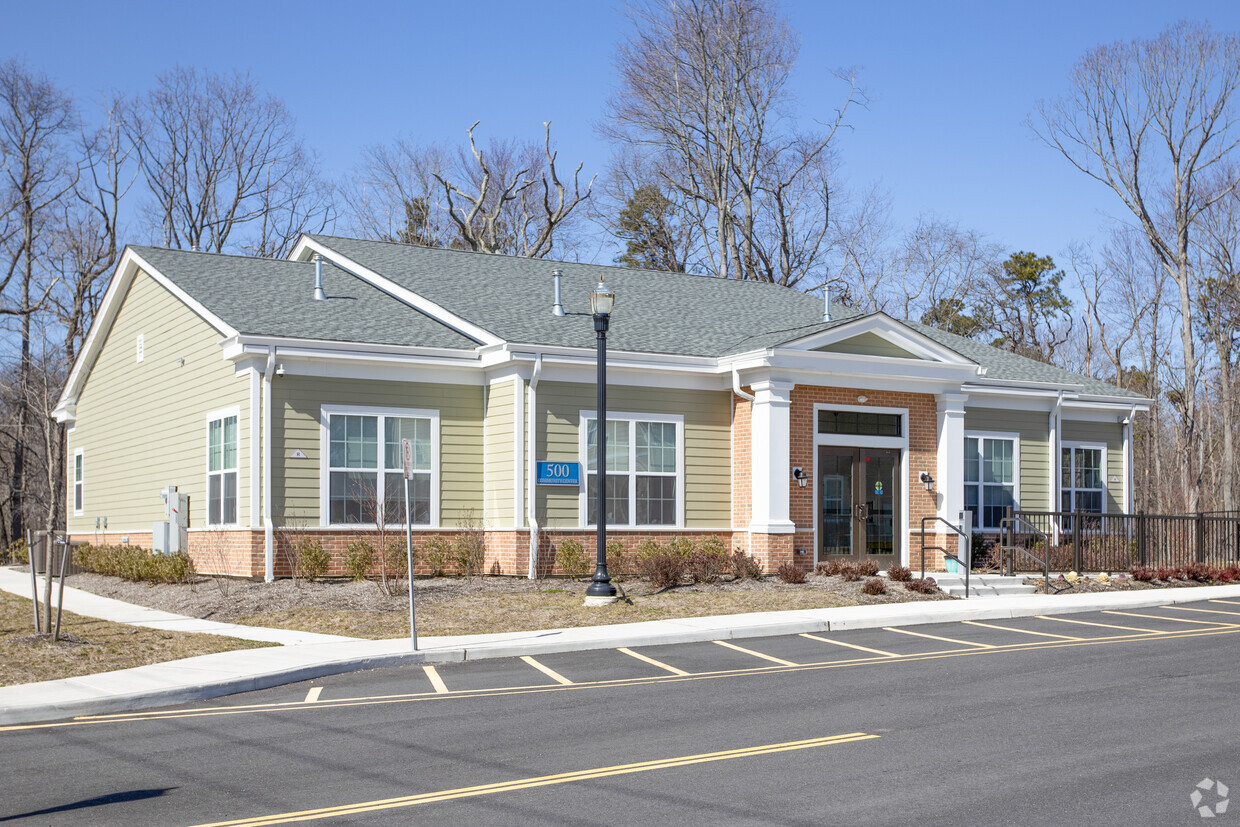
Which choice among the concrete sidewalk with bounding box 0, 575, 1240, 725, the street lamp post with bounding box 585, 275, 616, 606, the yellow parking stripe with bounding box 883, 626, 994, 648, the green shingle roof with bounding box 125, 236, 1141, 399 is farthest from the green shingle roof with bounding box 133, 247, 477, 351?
the yellow parking stripe with bounding box 883, 626, 994, 648

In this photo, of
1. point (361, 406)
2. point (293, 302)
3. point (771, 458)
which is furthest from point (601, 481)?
point (293, 302)

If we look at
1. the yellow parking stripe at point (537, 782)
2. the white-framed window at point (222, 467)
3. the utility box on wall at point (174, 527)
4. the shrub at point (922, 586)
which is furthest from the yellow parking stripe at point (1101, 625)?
the utility box on wall at point (174, 527)

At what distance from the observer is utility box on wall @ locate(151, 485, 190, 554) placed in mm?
22500

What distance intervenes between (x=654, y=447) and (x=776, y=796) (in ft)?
48.6

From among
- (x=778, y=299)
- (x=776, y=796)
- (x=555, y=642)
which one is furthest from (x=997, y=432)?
(x=776, y=796)

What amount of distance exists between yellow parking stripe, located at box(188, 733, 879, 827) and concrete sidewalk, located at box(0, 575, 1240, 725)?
4.75m

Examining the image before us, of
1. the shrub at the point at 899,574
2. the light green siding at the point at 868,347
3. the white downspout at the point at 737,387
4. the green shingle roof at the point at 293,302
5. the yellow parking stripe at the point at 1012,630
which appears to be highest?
the green shingle roof at the point at 293,302

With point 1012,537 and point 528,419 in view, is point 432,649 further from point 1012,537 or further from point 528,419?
point 1012,537

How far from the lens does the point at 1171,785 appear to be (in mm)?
7441

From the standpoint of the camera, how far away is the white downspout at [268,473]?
19734mm

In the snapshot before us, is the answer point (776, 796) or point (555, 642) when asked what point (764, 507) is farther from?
point (776, 796)

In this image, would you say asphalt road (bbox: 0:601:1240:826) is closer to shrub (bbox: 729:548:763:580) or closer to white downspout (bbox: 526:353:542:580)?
shrub (bbox: 729:548:763:580)

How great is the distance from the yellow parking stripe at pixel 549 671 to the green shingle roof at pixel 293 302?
844 centimetres

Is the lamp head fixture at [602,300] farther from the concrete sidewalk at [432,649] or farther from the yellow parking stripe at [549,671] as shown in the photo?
the yellow parking stripe at [549,671]
